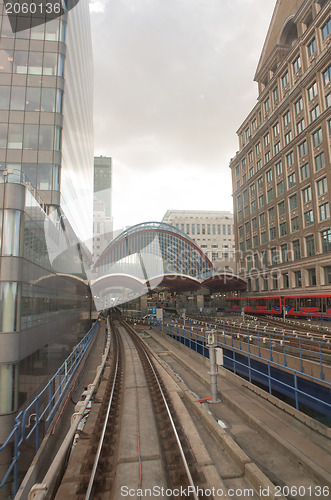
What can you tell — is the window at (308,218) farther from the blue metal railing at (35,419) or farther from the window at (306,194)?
the blue metal railing at (35,419)

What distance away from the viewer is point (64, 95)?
80.7 feet

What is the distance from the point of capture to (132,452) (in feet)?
24.5

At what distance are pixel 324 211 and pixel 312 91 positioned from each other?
18.8 m

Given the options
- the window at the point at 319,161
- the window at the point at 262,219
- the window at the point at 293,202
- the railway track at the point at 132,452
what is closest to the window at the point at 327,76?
the window at the point at 319,161

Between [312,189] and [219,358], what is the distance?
42.3 m

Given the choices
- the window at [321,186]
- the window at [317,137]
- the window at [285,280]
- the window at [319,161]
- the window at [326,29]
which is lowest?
the window at [285,280]

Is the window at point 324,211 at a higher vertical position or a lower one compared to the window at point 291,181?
lower

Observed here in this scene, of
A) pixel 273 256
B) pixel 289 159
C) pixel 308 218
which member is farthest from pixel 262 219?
pixel 308 218

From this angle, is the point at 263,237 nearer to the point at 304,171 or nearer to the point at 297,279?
the point at 297,279

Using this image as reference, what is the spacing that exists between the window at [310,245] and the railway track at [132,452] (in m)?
41.1

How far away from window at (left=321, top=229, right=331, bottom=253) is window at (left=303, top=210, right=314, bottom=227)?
11.2 feet

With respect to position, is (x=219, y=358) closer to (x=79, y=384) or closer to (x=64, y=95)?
(x=79, y=384)

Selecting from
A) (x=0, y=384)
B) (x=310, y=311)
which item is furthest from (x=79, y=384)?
(x=310, y=311)

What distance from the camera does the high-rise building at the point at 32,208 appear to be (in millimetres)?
11656
